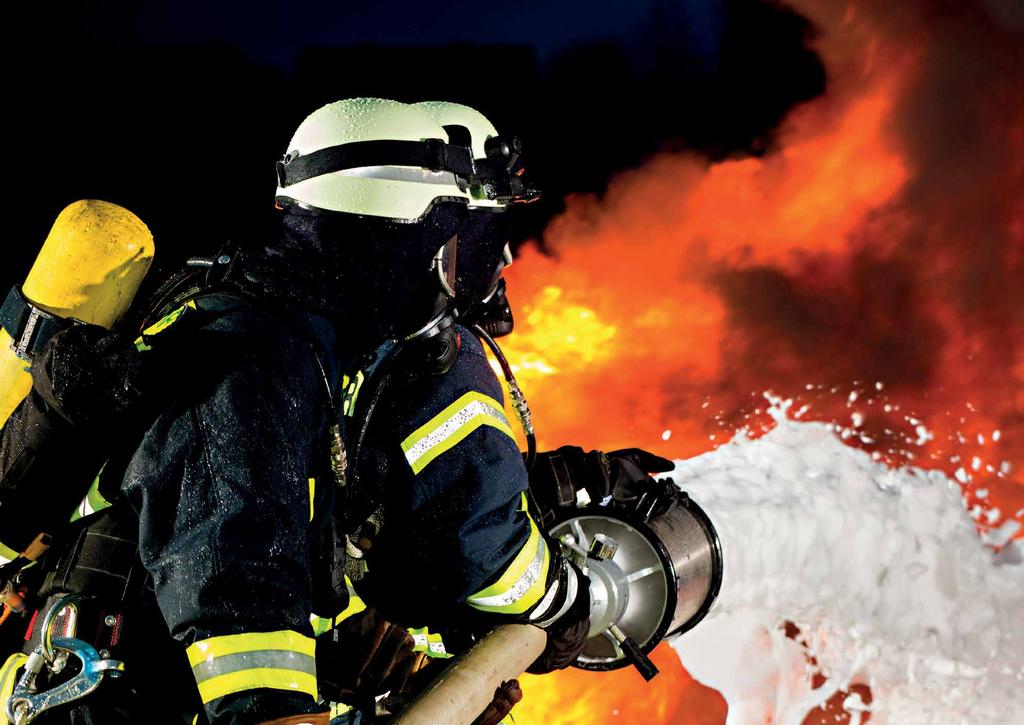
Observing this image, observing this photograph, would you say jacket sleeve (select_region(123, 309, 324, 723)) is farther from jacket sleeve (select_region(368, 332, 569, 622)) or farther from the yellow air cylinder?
jacket sleeve (select_region(368, 332, 569, 622))

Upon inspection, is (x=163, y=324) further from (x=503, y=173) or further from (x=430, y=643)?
(x=430, y=643)

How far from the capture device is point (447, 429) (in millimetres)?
2473

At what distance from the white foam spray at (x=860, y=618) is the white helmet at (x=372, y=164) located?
2844 millimetres

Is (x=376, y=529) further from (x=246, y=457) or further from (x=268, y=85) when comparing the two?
(x=268, y=85)

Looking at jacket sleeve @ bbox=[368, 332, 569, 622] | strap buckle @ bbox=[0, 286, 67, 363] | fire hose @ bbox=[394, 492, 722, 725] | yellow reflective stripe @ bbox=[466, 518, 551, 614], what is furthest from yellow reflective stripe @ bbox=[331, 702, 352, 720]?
strap buckle @ bbox=[0, 286, 67, 363]

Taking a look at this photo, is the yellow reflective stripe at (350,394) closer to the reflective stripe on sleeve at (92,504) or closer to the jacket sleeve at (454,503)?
the jacket sleeve at (454,503)

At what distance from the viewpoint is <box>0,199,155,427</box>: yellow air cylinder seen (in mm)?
2021

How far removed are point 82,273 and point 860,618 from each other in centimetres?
480

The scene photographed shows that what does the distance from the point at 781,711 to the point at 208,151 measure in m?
8.59

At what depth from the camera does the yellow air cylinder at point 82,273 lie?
79.6 inches

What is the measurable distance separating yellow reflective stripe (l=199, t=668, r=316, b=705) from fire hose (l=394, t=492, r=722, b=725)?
6.30 ft

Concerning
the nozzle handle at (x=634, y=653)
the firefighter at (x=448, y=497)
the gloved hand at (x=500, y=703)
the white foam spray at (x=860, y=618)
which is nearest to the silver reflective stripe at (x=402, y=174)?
the firefighter at (x=448, y=497)

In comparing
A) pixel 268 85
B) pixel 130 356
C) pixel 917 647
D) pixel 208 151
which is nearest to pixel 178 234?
pixel 208 151

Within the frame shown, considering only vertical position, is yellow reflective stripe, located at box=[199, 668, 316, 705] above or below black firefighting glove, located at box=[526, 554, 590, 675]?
above
